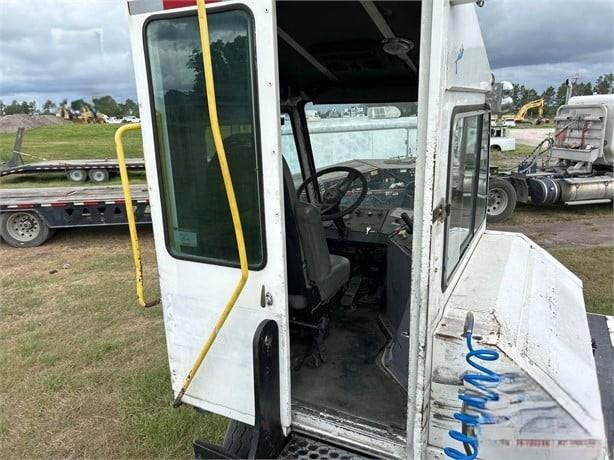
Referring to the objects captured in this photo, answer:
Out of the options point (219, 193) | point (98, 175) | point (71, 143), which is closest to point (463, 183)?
point (219, 193)

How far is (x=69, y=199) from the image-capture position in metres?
6.93

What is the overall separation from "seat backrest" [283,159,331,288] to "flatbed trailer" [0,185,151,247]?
16.5ft

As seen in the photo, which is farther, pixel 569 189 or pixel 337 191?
pixel 569 189

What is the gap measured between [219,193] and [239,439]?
1145 millimetres

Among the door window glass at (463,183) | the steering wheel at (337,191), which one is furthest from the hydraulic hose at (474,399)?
the steering wheel at (337,191)

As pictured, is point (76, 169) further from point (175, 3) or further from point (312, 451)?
point (312, 451)

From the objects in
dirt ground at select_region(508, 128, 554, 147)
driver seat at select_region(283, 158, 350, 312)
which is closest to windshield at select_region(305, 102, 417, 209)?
driver seat at select_region(283, 158, 350, 312)

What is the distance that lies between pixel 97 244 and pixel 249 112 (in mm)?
6400

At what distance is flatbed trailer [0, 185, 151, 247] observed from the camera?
677 centimetres

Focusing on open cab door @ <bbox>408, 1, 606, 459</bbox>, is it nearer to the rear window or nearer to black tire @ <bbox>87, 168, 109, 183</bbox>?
the rear window

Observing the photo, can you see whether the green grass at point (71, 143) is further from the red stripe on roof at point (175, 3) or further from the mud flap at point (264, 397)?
the mud flap at point (264, 397)

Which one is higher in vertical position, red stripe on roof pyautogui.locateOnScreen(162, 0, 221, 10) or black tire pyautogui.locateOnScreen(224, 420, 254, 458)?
red stripe on roof pyautogui.locateOnScreen(162, 0, 221, 10)

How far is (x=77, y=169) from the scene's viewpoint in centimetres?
1226

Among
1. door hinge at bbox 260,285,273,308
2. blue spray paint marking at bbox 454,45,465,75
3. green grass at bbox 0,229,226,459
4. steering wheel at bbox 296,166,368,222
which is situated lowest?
green grass at bbox 0,229,226,459
